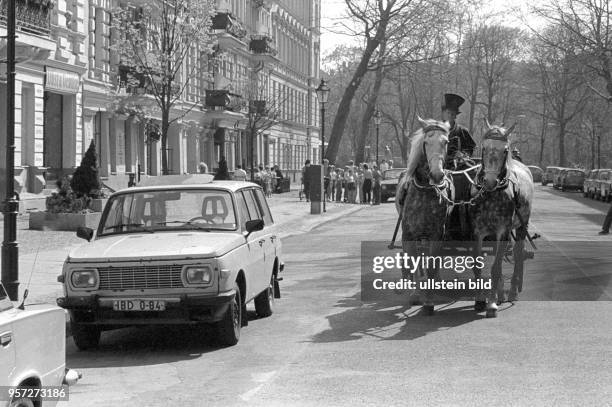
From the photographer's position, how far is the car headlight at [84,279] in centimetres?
919

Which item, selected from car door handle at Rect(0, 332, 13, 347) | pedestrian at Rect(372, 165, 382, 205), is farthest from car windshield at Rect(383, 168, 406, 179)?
car door handle at Rect(0, 332, 13, 347)

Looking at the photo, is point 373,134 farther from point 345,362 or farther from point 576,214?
point 345,362

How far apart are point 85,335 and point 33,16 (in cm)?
2134

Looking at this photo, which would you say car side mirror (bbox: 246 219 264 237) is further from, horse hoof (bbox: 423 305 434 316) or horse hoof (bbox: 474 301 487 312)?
horse hoof (bbox: 474 301 487 312)

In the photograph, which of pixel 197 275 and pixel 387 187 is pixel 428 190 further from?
pixel 387 187

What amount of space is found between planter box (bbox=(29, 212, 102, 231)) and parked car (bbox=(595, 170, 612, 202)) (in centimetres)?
3235

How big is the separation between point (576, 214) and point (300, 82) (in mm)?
45670

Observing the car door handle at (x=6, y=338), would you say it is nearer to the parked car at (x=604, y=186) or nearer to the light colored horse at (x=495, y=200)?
the light colored horse at (x=495, y=200)

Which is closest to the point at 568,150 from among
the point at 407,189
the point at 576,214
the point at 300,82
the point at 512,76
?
the point at 512,76

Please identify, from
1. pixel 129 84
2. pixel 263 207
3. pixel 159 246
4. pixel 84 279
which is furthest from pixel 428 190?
pixel 129 84

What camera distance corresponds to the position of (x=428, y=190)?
1082cm

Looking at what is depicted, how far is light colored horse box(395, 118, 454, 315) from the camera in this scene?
10641 millimetres

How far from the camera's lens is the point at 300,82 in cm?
7881

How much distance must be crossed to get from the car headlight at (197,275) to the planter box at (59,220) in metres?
14.9
